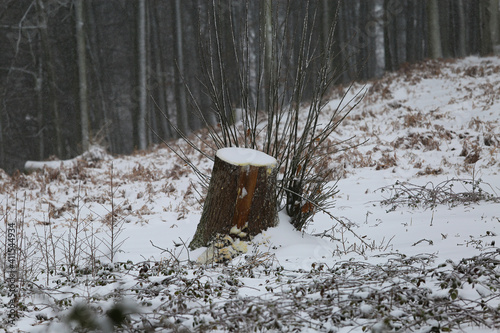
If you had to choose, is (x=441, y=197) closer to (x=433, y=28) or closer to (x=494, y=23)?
(x=433, y=28)

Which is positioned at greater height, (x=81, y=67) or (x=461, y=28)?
(x=461, y=28)

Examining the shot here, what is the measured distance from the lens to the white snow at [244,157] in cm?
390

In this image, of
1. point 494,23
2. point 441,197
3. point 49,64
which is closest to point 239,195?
point 441,197

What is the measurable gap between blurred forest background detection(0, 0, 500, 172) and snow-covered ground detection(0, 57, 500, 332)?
5.39 m

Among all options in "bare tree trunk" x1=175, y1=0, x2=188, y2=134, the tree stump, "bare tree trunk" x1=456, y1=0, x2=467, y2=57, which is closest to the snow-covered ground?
the tree stump

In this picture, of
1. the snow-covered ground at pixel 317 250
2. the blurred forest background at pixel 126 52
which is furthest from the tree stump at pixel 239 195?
the blurred forest background at pixel 126 52

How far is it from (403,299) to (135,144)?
13.5 meters

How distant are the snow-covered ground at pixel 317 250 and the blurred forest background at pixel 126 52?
5388mm

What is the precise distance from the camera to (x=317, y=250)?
4.12m

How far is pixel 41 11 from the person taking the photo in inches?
599

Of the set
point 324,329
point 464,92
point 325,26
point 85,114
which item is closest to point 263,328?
point 324,329

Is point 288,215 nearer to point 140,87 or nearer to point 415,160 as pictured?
point 415,160

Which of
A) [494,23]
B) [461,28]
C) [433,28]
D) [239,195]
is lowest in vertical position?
[239,195]

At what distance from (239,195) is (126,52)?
941 inches
